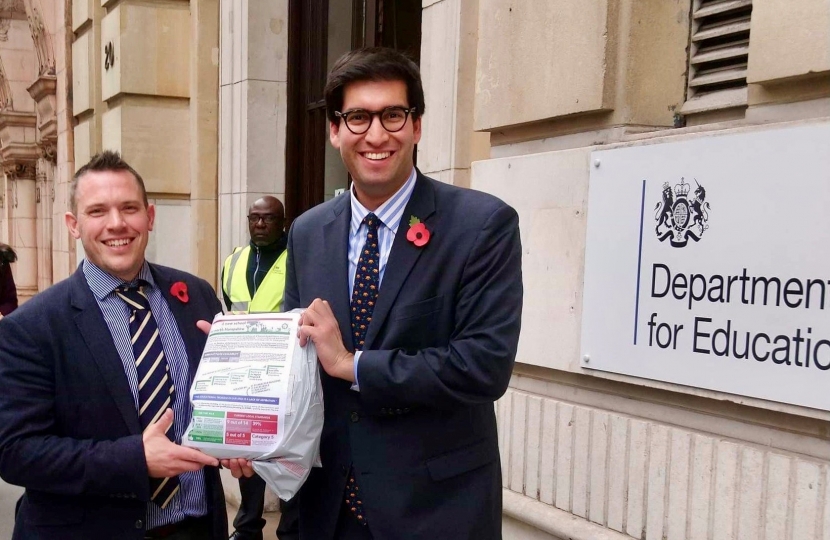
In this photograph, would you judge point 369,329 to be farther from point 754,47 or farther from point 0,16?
point 0,16

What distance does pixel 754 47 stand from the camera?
257cm

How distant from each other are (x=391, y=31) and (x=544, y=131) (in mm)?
2330

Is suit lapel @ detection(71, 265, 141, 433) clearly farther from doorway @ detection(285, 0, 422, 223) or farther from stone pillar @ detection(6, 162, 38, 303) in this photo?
stone pillar @ detection(6, 162, 38, 303)

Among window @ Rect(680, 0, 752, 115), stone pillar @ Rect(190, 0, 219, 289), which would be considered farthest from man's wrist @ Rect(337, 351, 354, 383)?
stone pillar @ Rect(190, 0, 219, 289)

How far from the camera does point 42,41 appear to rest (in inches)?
425

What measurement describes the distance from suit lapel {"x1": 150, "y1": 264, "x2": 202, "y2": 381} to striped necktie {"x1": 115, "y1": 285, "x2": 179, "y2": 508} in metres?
0.08

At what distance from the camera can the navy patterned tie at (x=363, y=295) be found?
6.43ft

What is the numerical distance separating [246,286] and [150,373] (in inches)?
112

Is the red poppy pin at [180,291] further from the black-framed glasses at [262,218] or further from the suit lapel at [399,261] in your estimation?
the black-framed glasses at [262,218]

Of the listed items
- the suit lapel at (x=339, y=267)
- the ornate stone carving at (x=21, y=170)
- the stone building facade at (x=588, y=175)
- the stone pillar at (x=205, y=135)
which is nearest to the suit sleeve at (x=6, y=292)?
the stone pillar at (x=205, y=135)

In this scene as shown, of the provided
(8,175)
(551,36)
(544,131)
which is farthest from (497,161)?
(8,175)

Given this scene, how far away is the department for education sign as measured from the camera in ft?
7.75

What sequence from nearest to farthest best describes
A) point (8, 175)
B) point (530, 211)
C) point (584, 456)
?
point (584, 456), point (530, 211), point (8, 175)

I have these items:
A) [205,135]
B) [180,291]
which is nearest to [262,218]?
[205,135]
